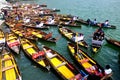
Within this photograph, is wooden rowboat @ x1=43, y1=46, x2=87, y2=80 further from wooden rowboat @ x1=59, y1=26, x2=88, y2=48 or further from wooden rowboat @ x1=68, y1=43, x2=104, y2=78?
wooden rowboat @ x1=59, y1=26, x2=88, y2=48

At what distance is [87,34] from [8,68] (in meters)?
16.9

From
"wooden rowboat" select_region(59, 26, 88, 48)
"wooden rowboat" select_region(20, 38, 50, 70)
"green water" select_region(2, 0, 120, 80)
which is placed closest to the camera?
"green water" select_region(2, 0, 120, 80)

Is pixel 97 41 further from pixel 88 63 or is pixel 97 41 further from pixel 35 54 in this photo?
pixel 35 54

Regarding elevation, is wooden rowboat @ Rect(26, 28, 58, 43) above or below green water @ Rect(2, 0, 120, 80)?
above

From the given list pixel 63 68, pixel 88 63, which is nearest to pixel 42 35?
pixel 63 68

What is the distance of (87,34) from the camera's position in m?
35.0

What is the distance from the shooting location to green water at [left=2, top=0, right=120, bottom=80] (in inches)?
915

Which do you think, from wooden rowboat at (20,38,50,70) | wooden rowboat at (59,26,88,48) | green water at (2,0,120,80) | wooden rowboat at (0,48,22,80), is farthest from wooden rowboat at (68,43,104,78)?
wooden rowboat at (0,48,22,80)

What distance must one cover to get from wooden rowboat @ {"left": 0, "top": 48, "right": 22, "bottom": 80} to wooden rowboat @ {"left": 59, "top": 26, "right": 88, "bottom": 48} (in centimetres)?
911

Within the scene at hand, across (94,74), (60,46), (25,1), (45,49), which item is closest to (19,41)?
(45,49)

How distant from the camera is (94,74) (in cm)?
2022

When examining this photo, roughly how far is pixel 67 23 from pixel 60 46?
958 cm

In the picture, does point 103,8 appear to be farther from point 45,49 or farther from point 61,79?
point 61,79

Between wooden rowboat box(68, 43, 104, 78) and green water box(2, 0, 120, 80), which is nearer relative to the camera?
wooden rowboat box(68, 43, 104, 78)
